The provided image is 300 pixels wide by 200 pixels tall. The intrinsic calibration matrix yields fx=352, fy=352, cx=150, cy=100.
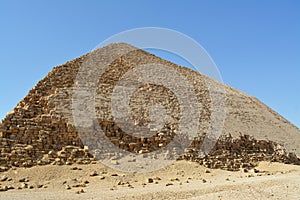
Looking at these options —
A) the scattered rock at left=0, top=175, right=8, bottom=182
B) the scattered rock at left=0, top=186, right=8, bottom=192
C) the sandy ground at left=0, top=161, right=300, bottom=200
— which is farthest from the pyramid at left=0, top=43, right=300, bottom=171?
the scattered rock at left=0, top=186, right=8, bottom=192

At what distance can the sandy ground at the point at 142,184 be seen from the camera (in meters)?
9.45

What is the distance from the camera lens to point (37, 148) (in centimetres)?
1413

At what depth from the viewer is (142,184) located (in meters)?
11.8

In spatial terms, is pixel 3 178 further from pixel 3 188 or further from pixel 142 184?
pixel 142 184

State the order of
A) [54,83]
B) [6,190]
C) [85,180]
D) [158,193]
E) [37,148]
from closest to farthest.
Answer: [158,193], [6,190], [85,180], [37,148], [54,83]

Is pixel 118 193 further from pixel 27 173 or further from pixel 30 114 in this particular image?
pixel 30 114

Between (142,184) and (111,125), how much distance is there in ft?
15.7

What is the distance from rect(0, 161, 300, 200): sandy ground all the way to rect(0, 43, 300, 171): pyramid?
3.04 ft

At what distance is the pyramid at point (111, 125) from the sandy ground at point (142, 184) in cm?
93

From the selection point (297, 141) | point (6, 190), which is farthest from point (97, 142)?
point (297, 141)

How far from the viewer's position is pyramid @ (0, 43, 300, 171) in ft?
46.6

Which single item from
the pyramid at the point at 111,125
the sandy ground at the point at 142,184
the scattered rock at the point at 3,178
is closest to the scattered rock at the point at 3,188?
the sandy ground at the point at 142,184

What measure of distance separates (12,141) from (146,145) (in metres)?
5.58

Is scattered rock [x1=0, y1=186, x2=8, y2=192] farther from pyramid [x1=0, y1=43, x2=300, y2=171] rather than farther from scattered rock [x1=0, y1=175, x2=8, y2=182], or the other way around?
pyramid [x1=0, y1=43, x2=300, y2=171]
